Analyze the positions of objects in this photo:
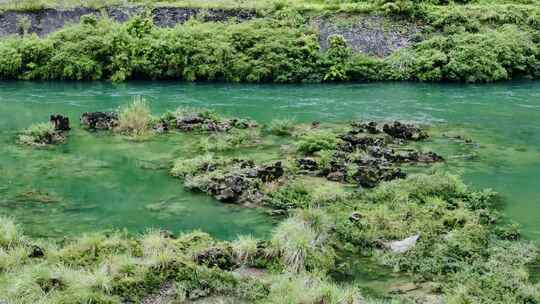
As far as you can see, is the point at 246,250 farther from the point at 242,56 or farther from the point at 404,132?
the point at 242,56

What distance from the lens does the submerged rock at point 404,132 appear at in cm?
2559

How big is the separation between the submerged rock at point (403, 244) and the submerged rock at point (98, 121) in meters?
15.0

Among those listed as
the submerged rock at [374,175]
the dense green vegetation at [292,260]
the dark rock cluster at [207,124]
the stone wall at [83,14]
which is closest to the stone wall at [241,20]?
the stone wall at [83,14]

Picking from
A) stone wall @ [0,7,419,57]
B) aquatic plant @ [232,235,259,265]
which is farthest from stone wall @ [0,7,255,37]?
aquatic plant @ [232,235,259,265]

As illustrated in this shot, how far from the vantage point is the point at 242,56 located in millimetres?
42094

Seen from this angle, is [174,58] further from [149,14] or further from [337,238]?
[337,238]

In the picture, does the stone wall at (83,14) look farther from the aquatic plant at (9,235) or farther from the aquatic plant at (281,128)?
the aquatic plant at (9,235)

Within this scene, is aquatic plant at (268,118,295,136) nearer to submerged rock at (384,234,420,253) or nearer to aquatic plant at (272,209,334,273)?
aquatic plant at (272,209,334,273)

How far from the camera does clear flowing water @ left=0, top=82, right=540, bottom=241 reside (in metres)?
17.1

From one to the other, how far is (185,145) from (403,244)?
1155cm

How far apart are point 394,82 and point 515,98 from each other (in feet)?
26.3

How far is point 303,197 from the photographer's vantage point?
1795 cm

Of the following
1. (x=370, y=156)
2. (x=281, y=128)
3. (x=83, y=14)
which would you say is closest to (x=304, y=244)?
(x=370, y=156)

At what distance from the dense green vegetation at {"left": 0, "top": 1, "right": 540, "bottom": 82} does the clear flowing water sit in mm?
1582
